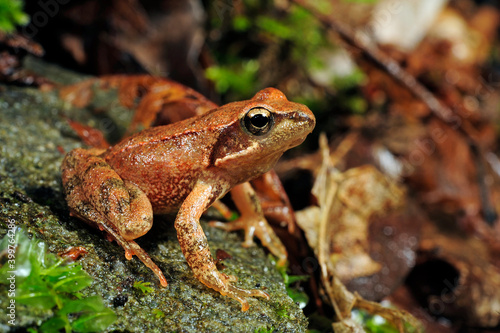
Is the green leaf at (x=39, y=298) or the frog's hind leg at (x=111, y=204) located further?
the frog's hind leg at (x=111, y=204)

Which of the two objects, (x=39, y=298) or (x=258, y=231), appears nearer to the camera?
(x=39, y=298)

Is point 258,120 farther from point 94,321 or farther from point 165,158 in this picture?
point 94,321

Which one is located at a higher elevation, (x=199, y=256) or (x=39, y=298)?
(x=199, y=256)

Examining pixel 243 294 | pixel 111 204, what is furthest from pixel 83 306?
pixel 243 294

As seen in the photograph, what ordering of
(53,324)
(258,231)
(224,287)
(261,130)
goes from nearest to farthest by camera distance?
(53,324) → (224,287) → (261,130) → (258,231)

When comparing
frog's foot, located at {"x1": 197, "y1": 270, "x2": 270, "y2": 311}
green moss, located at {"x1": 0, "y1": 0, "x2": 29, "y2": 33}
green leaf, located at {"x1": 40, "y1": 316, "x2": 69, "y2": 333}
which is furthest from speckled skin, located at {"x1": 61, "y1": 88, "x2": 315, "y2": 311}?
green moss, located at {"x1": 0, "y1": 0, "x2": 29, "y2": 33}

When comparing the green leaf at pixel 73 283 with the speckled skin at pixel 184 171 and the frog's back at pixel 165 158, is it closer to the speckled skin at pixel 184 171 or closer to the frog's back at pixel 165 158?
the speckled skin at pixel 184 171

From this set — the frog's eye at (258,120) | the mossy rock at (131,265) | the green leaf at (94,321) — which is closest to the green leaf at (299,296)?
the mossy rock at (131,265)
